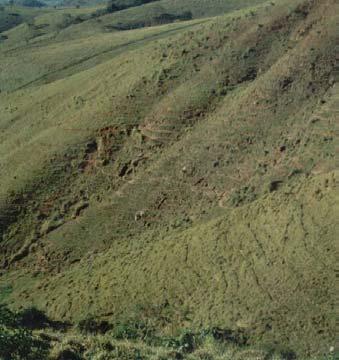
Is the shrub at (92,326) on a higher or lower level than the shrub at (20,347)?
lower

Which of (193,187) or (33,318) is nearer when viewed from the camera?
(33,318)

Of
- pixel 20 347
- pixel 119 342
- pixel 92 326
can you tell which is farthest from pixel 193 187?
pixel 20 347

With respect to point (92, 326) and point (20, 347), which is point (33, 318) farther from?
point (20, 347)

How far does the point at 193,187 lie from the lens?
25.9 m

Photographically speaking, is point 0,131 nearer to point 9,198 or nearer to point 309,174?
point 9,198

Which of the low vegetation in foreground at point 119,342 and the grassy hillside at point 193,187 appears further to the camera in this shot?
the grassy hillside at point 193,187

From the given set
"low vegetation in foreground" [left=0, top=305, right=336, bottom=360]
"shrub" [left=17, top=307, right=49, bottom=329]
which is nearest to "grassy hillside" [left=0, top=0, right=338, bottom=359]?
"low vegetation in foreground" [left=0, top=305, right=336, bottom=360]

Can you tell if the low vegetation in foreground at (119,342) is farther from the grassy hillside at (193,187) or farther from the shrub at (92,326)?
the grassy hillside at (193,187)

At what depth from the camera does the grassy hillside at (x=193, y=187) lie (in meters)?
20.3

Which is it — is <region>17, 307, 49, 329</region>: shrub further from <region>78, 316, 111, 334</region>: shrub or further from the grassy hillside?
<region>78, 316, 111, 334</region>: shrub

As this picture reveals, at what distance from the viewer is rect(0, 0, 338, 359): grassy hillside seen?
66.7 feet

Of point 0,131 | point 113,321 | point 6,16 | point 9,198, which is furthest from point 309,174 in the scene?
point 6,16

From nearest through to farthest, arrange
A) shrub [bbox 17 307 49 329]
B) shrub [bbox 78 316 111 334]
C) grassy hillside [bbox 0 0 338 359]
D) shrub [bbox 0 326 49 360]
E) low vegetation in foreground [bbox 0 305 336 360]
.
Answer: shrub [bbox 0 326 49 360] < low vegetation in foreground [bbox 0 305 336 360] < shrub [bbox 78 316 111 334] < shrub [bbox 17 307 49 329] < grassy hillside [bbox 0 0 338 359]

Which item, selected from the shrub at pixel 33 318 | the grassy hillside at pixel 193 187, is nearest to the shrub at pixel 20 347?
the shrub at pixel 33 318
